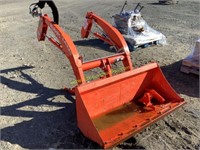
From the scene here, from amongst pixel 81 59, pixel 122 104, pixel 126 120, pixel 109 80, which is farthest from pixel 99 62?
pixel 126 120

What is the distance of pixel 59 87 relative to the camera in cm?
548

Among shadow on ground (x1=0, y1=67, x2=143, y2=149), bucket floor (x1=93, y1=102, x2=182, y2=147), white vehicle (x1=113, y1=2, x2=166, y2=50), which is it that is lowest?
shadow on ground (x1=0, y1=67, x2=143, y2=149)

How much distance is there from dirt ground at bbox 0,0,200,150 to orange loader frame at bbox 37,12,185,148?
0.25 metres

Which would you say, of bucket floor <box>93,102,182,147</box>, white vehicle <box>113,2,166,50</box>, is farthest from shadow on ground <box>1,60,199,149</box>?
white vehicle <box>113,2,166,50</box>

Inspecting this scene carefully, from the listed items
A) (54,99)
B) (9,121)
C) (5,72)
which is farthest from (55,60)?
(9,121)

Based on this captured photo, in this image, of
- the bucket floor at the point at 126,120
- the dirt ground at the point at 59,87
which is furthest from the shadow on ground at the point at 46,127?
the bucket floor at the point at 126,120

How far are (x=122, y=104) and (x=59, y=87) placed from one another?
1.51 metres

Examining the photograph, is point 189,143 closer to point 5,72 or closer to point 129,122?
point 129,122

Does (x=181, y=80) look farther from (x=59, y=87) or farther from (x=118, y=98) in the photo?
(x=59, y=87)

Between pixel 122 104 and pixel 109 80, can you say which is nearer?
pixel 109 80

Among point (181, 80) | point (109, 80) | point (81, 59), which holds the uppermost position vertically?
point (81, 59)

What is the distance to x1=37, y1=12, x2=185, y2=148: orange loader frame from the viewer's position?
3.71m

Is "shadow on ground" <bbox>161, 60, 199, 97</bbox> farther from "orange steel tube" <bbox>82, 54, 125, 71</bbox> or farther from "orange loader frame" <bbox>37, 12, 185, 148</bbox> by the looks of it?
"orange steel tube" <bbox>82, 54, 125, 71</bbox>

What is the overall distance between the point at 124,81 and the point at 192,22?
267 inches
